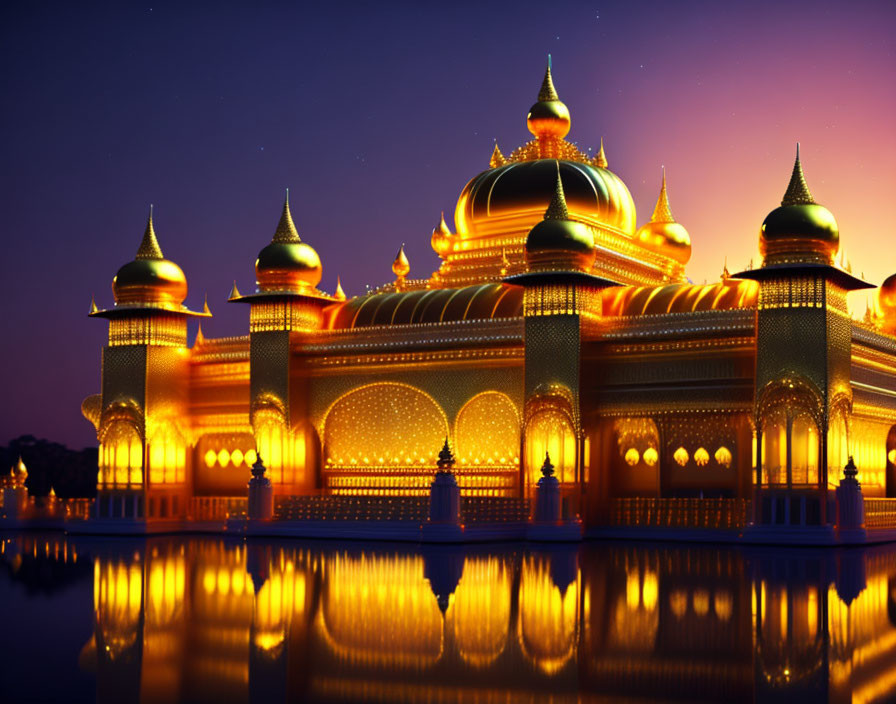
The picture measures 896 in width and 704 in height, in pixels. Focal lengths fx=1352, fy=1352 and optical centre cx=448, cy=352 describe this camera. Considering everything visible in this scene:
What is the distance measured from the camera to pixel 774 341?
24016 millimetres

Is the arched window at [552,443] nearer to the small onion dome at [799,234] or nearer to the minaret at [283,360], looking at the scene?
the small onion dome at [799,234]

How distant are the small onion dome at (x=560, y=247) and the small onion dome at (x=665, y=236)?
6787mm

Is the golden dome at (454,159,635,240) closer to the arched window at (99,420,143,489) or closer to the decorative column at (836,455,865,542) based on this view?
the arched window at (99,420,143,489)

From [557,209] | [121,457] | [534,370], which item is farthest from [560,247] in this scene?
[121,457]

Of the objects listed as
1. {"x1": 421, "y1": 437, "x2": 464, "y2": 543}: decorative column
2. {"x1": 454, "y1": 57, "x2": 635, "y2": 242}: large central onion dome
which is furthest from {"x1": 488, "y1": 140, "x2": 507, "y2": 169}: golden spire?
{"x1": 421, "y1": 437, "x2": 464, "y2": 543}: decorative column

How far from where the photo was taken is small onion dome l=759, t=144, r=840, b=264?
2405 cm

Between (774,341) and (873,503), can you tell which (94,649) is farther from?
(873,503)

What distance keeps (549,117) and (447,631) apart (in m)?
24.9

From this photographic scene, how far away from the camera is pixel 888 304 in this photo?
3206cm

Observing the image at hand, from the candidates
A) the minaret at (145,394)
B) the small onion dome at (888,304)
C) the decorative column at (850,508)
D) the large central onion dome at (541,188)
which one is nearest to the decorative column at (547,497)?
the decorative column at (850,508)

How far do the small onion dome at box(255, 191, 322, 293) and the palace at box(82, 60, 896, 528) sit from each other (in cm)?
6

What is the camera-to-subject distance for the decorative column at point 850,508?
23.3 metres

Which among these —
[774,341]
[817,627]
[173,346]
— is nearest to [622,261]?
[774,341]

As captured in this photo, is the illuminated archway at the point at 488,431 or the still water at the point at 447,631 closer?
the still water at the point at 447,631
